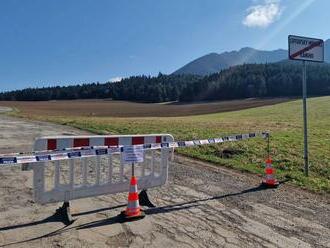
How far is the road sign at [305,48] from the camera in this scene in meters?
9.47

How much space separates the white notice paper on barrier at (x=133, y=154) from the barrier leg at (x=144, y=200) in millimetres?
734

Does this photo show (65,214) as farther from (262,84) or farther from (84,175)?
(262,84)

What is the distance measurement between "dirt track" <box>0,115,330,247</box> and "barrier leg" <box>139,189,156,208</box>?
0.18 metres

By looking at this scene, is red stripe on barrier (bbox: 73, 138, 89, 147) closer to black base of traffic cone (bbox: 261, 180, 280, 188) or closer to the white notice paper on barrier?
the white notice paper on barrier

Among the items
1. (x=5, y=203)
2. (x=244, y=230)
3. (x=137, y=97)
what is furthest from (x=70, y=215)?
(x=137, y=97)

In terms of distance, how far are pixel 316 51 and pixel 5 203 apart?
807 centimetres

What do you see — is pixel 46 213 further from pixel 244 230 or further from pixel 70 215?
pixel 244 230

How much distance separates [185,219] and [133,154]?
4.73 ft

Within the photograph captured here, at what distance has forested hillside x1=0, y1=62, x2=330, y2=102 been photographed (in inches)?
4161

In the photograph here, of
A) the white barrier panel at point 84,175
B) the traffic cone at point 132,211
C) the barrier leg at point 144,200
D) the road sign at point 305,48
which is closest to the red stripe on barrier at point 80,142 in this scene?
the white barrier panel at point 84,175

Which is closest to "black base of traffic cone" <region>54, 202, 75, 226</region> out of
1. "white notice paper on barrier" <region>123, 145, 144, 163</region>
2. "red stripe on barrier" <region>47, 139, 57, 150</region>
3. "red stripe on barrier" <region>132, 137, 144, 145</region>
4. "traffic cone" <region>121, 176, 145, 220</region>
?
"traffic cone" <region>121, 176, 145, 220</region>

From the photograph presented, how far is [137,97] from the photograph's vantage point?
136 metres

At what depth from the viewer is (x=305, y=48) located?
9633mm

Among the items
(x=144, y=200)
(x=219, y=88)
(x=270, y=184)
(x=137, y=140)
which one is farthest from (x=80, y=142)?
(x=219, y=88)
